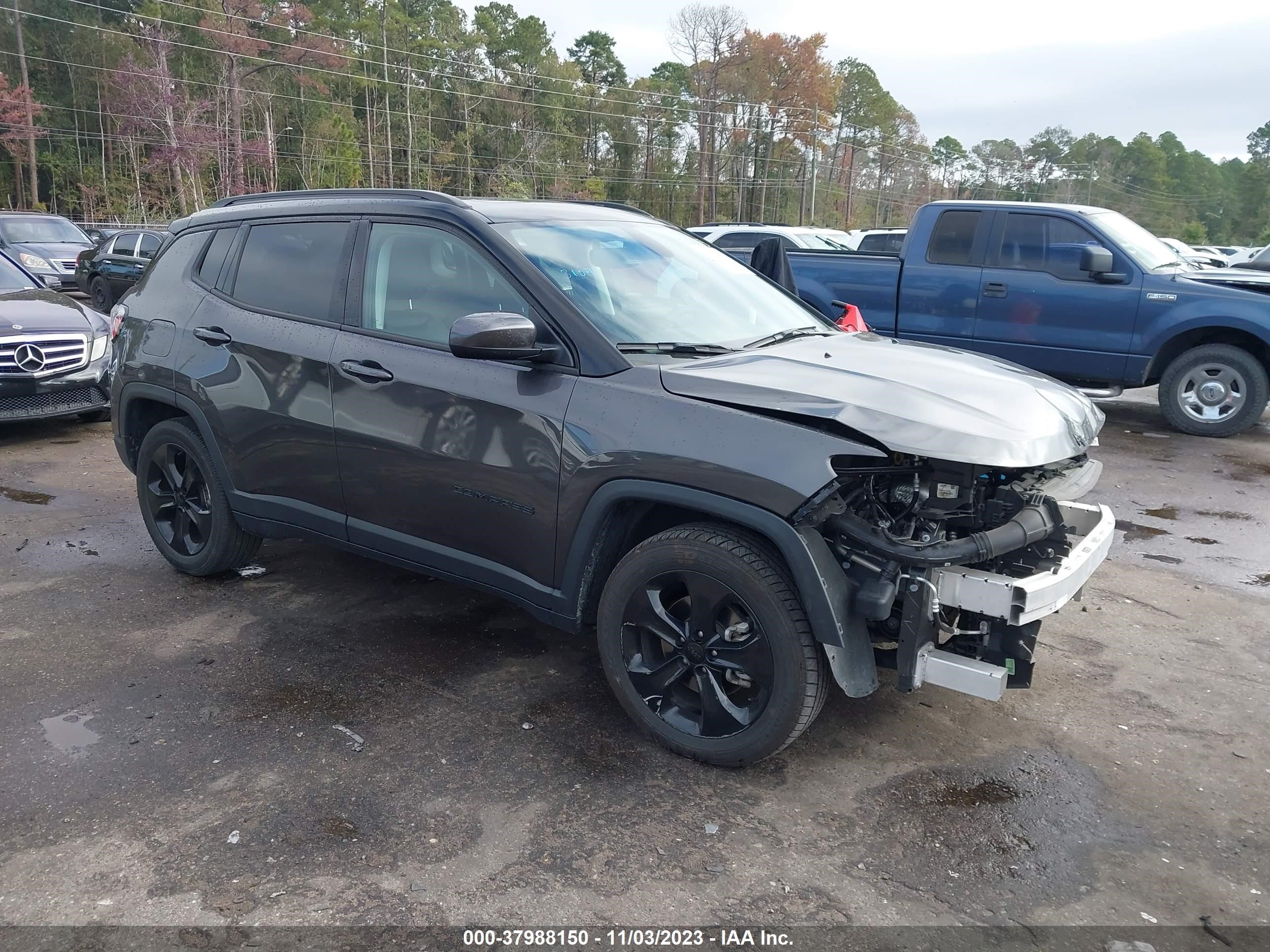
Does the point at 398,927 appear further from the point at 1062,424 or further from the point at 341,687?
the point at 1062,424

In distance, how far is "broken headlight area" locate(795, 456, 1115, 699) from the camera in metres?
2.89

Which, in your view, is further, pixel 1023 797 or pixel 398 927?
pixel 1023 797

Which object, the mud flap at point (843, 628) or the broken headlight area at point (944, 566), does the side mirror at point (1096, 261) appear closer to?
the broken headlight area at point (944, 566)

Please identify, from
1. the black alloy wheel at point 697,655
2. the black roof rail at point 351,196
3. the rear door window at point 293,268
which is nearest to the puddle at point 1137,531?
the black alloy wheel at point 697,655

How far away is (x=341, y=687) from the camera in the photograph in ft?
12.5

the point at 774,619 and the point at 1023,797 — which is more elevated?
the point at 774,619

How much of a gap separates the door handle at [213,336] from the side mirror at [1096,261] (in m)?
7.23

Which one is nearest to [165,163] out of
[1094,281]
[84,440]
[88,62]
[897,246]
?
[88,62]

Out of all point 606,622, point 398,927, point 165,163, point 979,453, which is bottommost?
point 398,927

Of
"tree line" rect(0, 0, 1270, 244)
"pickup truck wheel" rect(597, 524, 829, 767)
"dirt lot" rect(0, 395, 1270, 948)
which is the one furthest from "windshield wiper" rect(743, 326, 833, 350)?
"tree line" rect(0, 0, 1270, 244)

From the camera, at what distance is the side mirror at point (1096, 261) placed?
8453mm

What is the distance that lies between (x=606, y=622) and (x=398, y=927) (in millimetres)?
1189

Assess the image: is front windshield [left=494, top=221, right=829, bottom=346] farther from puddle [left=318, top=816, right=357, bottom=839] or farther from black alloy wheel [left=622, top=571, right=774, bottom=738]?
puddle [left=318, top=816, right=357, bottom=839]

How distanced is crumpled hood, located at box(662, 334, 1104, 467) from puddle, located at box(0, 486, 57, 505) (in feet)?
16.7
